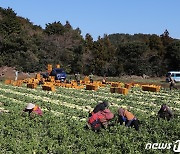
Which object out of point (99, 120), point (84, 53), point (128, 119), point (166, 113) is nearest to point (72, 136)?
point (99, 120)

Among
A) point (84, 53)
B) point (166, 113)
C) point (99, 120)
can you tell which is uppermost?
point (84, 53)

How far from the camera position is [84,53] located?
66.8m

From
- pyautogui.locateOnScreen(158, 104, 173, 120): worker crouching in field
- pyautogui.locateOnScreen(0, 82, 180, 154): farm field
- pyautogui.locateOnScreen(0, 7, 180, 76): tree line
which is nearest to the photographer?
pyautogui.locateOnScreen(0, 82, 180, 154): farm field

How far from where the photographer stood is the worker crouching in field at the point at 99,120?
581 inches

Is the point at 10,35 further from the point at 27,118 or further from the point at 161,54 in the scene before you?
the point at 27,118

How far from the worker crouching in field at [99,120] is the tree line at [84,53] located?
47.7 m

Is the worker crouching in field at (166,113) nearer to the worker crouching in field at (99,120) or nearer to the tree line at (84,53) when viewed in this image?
the worker crouching in field at (99,120)

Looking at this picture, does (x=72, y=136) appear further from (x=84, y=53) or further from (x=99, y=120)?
(x=84, y=53)

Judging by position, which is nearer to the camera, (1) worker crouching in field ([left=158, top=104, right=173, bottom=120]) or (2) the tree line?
(1) worker crouching in field ([left=158, top=104, right=173, bottom=120])

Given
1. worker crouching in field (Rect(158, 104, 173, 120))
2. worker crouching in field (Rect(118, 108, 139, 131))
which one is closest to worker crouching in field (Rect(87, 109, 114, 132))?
worker crouching in field (Rect(118, 108, 139, 131))

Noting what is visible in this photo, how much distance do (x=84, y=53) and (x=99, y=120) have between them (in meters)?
52.2

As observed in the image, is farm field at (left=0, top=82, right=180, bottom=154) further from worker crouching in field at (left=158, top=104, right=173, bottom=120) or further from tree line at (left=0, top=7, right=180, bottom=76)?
tree line at (left=0, top=7, right=180, bottom=76)

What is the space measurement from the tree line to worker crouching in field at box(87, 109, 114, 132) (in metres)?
47.7

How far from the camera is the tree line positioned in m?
63.9
